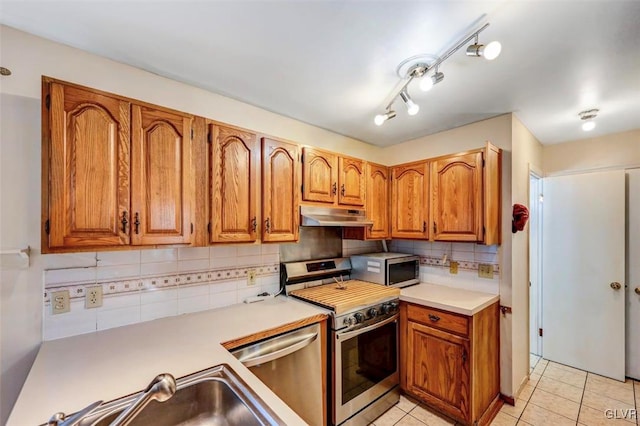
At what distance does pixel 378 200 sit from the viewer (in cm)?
276

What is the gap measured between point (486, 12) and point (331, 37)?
704 millimetres

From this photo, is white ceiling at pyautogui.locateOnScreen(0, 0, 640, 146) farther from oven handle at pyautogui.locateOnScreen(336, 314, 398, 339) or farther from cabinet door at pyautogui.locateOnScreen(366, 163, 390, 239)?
oven handle at pyautogui.locateOnScreen(336, 314, 398, 339)

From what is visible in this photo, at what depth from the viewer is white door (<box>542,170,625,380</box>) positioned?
262cm

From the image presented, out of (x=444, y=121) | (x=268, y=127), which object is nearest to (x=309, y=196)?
(x=268, y=127)

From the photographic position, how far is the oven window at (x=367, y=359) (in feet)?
6.36

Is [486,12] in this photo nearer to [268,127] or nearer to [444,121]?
[444,121]

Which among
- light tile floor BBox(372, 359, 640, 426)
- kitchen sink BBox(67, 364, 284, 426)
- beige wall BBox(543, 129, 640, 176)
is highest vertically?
beige wall BBox(543, 129, 640, 176)

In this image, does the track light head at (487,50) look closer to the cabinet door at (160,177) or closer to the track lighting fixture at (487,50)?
the track lighting fixture at (487,50)

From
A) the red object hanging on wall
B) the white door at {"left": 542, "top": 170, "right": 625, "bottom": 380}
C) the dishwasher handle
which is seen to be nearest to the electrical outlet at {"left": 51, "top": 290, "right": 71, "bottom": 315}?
the dishwasher handle

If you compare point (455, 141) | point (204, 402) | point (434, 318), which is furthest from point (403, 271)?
point (204, 402)

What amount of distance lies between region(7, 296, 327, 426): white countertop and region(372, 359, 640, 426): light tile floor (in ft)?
4.02

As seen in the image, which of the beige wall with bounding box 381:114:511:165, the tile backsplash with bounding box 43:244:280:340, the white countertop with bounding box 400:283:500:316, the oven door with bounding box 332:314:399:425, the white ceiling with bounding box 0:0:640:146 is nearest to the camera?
the white ceiling with bounding box 0:0:640:146

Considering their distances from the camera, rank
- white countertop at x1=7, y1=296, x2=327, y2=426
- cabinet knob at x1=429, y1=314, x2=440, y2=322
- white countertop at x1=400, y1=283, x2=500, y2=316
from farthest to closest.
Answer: cabinet knob at x1=429, y1=314, x2=440, y2=322 → white countertop at x1=400, y1=283, x2=500, y2=316 → white countertop at x1=7, y1=296, x2=327, y2=426

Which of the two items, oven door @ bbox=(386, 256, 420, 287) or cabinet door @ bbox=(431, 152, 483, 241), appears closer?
cabinet door @ bbox=(431, 152, 483, 241)
